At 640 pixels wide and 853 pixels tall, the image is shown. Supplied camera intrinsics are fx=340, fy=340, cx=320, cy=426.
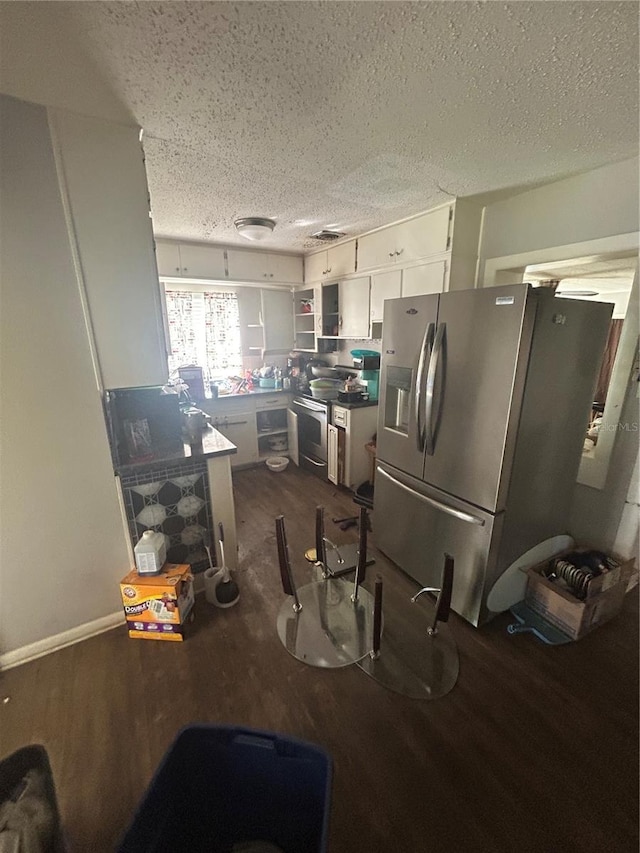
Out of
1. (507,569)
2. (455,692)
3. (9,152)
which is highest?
(9,152)

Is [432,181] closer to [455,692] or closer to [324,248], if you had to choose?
[324,248]

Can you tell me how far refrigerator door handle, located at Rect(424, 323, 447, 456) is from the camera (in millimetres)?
1779

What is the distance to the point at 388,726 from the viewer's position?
1.39m

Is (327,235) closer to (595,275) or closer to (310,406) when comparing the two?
(310,406)

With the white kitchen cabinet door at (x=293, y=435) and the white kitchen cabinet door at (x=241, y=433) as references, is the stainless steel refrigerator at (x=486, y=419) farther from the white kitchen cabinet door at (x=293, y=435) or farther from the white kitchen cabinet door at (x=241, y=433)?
the white kitchen cabinet door at (x=241, y=433)

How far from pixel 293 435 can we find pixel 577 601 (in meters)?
2.93

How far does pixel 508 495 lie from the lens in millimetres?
1668

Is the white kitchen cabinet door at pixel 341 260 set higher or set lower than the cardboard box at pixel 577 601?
higher

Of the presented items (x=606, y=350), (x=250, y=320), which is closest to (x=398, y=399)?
(x=606, y=350)

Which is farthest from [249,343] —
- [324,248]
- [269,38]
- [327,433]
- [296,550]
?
[269,38]

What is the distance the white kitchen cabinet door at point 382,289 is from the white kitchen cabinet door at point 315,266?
86cm

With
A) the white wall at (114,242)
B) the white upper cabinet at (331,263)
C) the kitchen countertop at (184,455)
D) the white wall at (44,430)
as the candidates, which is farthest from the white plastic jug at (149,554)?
the white upper cabinet at (331,263)

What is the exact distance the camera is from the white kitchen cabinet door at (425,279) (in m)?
2.48

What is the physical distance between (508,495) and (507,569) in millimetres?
466
